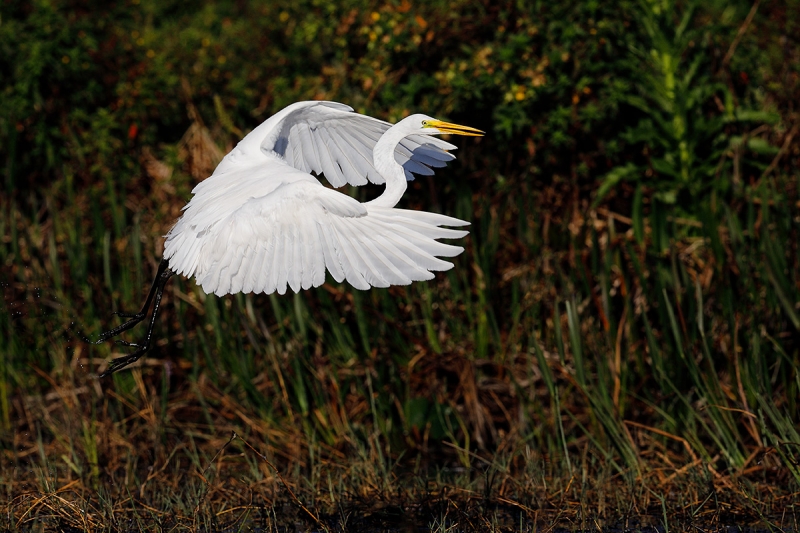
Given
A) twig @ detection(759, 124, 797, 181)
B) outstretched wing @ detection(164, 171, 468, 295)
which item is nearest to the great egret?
outstretched wing @ detection(164, 171, 468, 295)

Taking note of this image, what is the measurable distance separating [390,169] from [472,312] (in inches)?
71.6

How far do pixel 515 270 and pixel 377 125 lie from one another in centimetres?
146

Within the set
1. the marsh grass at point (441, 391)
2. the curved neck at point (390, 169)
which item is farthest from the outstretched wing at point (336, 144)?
the marsh grass at point (441, 391)

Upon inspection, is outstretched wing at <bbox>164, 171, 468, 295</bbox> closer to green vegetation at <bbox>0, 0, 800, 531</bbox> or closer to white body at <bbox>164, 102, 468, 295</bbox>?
white body at <bbox>164, 102, 468, 295</bbox>

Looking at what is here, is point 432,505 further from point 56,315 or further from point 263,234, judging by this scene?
point 56,315

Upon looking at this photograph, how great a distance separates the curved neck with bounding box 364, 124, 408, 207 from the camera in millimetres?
3838

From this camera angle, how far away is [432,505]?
4.09 meters

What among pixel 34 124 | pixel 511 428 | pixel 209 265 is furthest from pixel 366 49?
pixel 209 265

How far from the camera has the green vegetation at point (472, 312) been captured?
4254mm

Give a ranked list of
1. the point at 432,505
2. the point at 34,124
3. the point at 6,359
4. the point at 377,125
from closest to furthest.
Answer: the point at 432,505 → the point at 377,125 → the point at 6,359 → the point at 34,124

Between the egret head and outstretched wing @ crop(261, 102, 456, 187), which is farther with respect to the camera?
outstretched wing @ crop(261, 102, 456, 187)

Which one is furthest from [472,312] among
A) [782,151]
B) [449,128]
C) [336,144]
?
[782,151]

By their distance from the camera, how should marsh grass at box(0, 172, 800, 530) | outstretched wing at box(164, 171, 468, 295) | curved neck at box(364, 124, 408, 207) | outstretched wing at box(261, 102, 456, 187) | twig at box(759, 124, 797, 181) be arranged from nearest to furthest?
1. outstretched wing at box(164, 171, 468, 295)
2. curved neck at box(364, 124, 408, 207)
3. marsh grass at box(0, 172, 800, 530)
4. outstretched wing at box(261, 102, 456, 187)
5. twig at box(759, 124, 797, 181)

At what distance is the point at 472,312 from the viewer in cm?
560
